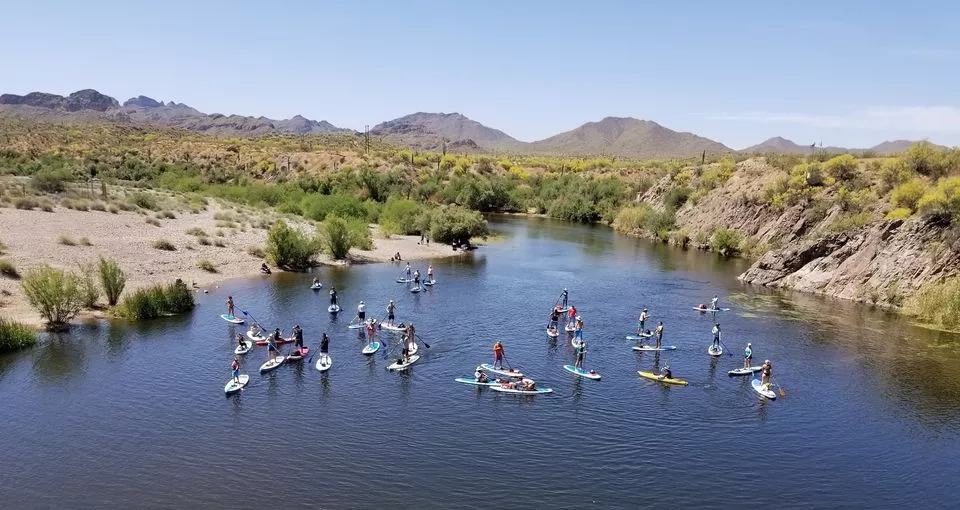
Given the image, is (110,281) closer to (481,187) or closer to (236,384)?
(236,384)

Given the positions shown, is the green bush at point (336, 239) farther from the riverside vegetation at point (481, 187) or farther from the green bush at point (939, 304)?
the green bush at point (939, 304)

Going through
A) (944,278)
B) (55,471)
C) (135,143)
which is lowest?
(55,471)

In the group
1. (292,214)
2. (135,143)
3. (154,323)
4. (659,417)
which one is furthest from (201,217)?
(135,143)

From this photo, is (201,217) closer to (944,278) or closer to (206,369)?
(206,369)

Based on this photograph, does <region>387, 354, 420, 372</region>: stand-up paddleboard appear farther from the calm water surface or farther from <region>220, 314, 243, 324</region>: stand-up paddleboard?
<region>220, 314, 243, 324</region>: stand-up paddleboard

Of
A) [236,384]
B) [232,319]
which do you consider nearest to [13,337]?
[232,319]
